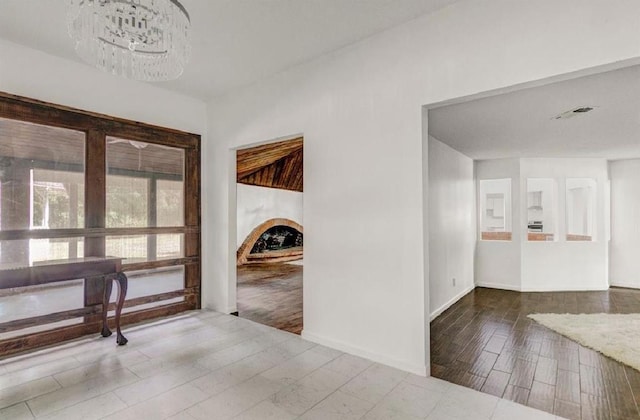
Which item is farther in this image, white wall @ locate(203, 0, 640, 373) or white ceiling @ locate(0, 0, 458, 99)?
white ceiling @ locate(0, 0, 458, 99)

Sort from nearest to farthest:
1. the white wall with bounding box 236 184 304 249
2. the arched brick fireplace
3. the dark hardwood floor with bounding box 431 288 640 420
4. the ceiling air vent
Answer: the dark hardwood floor with bounding box 431 288 640 420
the ceiling air vent
the white wall with bounding box 236 184 304 249
the arched brick fireplace

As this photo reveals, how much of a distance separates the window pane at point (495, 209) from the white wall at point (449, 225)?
1.55 feet

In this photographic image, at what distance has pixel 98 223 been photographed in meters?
3.59

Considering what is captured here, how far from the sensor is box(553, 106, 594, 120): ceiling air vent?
3.23 m

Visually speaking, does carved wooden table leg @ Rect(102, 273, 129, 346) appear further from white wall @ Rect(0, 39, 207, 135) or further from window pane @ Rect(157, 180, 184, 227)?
white wall @ Rect(0, 39, 207, 135)

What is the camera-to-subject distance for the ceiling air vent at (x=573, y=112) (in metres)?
3.23

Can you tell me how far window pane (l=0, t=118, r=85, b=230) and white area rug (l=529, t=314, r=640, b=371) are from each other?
5.47 metres

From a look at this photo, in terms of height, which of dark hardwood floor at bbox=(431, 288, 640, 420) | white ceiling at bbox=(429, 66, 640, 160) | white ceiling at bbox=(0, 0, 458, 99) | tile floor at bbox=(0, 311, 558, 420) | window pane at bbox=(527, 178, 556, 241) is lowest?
dark hardwood floor at bbox=(431, 288, 640, 420)

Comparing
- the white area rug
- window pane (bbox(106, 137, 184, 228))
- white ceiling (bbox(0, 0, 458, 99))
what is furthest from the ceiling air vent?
window pane (bbox(106, 137, 184, 228))

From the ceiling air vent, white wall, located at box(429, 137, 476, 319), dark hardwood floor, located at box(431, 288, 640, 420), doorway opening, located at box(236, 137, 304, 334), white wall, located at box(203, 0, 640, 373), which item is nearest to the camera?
white wall, located at box(203, 0, 640, 373)

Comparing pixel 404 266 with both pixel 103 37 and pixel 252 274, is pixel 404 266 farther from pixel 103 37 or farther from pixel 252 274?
pixel 252 274

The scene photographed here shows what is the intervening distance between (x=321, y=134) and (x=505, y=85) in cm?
164

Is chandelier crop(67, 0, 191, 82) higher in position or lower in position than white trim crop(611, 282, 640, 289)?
higher

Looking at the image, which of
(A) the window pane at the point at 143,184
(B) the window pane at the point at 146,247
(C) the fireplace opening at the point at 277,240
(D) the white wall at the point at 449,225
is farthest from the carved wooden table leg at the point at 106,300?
(C) the fireplace opening at the point at 277,240
